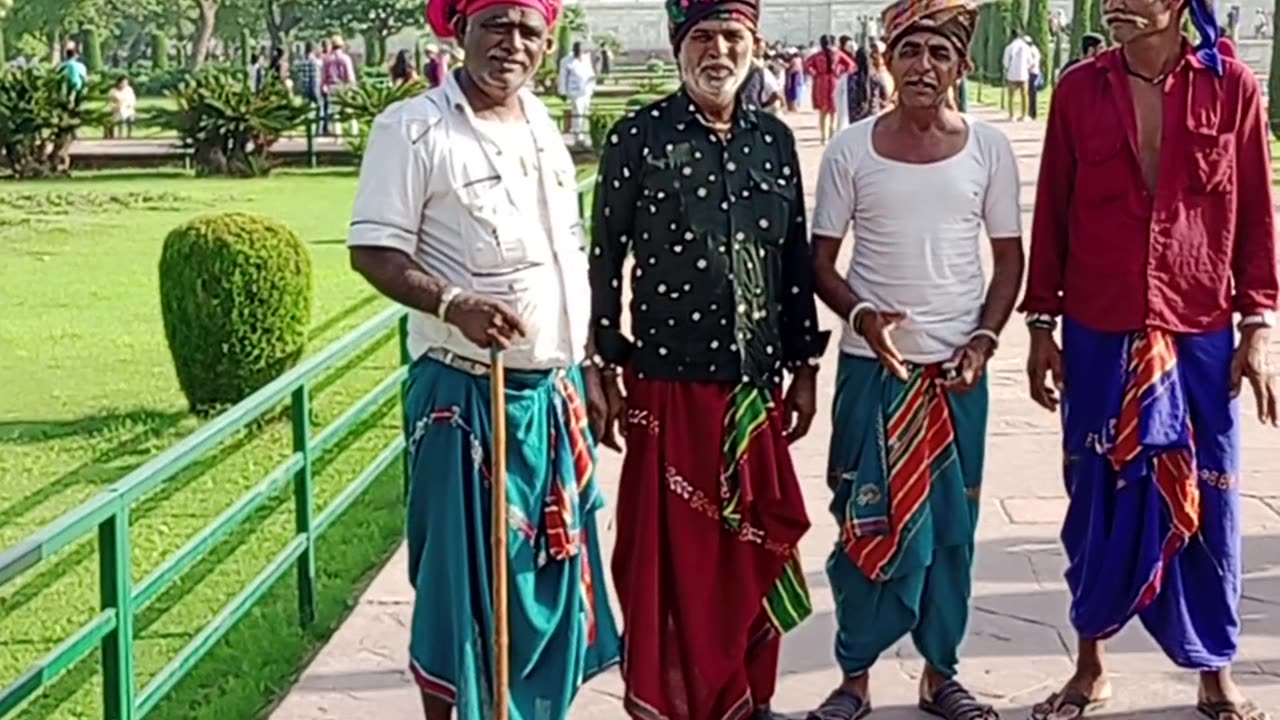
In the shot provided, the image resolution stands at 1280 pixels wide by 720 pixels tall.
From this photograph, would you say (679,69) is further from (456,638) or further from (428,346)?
(456,638)

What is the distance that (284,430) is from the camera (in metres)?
9.19

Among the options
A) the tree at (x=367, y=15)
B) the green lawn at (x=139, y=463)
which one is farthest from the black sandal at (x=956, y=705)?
the tree at (x=367, y=15)

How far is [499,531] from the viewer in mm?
3820

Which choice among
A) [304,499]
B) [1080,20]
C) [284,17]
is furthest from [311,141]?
[284,17]

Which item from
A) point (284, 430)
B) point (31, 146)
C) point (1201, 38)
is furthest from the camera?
point (31, 146)

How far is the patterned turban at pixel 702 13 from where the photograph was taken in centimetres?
409

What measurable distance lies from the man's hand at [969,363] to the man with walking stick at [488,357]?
0.85 meters

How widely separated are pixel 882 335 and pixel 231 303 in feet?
17.7

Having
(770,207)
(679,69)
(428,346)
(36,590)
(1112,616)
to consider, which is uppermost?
(679,69)

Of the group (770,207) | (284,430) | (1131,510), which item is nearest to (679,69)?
(770,207)

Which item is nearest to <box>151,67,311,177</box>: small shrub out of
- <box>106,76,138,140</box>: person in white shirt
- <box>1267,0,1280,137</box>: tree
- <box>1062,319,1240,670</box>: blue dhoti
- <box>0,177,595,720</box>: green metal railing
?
<box>106,76,138,140</box>: person in white shirt

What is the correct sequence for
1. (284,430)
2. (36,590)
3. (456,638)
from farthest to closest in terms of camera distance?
(284,430), (36,590), (456,638)

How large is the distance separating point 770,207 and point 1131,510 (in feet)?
3.60

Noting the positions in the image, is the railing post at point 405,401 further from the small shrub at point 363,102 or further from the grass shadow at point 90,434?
the small shrub at point 363,102
